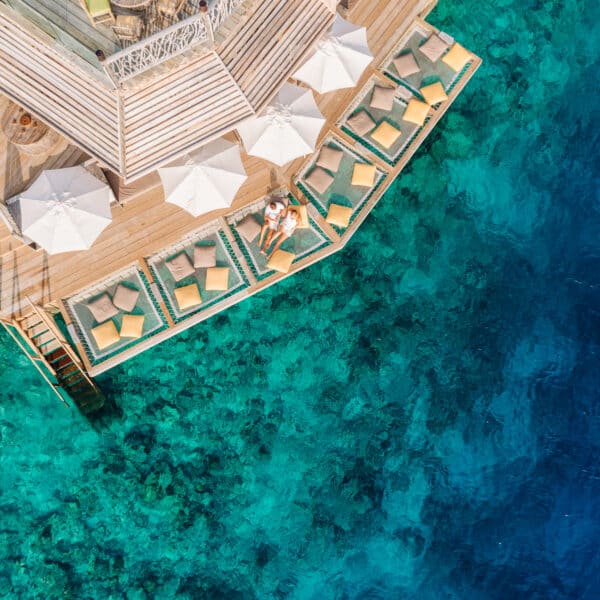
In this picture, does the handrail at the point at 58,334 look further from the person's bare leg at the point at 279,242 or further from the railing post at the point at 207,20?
the railing post at the point at 207,20

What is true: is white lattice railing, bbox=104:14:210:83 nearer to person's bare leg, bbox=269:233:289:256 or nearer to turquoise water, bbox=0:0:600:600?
person's bare leg, bbox=269:233:289:256

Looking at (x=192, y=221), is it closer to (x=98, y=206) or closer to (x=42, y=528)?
(x=98, y=206)

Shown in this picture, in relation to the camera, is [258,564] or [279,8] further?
[258,564]

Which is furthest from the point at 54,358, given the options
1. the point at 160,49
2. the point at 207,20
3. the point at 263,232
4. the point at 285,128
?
the point at 207,20

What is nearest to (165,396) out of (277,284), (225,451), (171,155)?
(225,451)

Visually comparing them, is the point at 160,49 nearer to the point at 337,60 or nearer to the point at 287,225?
the point at 337,60

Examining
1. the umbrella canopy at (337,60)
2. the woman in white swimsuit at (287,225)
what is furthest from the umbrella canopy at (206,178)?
the umbrella canopy at (337,60)
